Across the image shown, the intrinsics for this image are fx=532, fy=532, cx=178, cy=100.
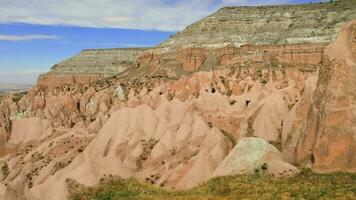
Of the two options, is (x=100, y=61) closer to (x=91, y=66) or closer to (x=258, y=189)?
(x=91, y=66)

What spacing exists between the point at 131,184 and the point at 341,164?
342 inches

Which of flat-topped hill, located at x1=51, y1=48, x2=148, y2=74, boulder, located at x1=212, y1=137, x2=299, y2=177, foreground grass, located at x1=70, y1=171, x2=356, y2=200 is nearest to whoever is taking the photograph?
foreground grass, located at x1=70, y1=171, x2=356, y2=200

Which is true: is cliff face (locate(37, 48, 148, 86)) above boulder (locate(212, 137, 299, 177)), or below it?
below

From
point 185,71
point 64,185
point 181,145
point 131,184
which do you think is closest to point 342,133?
point 131,184

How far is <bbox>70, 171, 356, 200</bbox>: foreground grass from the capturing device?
59.1ft

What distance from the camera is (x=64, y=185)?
2886 cm

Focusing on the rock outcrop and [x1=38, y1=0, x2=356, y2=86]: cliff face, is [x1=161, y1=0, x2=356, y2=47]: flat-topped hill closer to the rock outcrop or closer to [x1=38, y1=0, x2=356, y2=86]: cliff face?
[x1=38, y1=0, x2=356, y2=86]: cliff face

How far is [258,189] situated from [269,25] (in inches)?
3475

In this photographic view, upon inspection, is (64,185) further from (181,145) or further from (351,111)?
(351,111)

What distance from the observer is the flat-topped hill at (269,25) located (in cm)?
9431

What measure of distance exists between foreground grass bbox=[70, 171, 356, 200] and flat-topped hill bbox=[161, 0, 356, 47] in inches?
2836

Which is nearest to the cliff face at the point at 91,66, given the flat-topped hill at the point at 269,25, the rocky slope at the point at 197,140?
the flat-topped hill at the point at 269,25

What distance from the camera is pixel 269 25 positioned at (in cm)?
10412

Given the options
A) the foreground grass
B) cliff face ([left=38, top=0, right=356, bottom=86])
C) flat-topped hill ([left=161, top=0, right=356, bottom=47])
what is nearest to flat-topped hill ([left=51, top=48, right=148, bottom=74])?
cliff face ([left=38, top=0, right=356, bottom=86])
